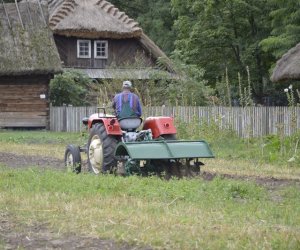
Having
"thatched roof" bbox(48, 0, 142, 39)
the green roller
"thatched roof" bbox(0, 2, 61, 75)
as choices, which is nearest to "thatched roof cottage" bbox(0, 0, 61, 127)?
"thatched roof" bbox(0, 2, 61, 75)

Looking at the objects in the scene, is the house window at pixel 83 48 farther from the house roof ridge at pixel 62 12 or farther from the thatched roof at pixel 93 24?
the house roof ridge at pixel 62 12

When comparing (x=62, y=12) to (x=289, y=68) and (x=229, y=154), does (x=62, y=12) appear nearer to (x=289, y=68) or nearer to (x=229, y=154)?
(x=289, y=68)

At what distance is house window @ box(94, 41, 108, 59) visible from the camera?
45688mm

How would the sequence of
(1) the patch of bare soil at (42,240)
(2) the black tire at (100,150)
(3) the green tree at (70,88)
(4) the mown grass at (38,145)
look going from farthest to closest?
(3) the green tree at (70,88) < (4) the mown grass at (38,145) < (2) the black tire at (100,150) < (1) the patch of bare soil at (42,240)

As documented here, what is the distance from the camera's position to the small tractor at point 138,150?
43.1 ft

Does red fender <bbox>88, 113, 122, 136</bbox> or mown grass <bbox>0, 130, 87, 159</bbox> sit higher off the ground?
red fender <bbox>88, 113, 122, 136</bbox>

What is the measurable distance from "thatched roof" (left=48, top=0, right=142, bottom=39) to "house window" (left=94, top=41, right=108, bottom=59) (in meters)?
0.88

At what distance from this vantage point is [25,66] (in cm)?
3734

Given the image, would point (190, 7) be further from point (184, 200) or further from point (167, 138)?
point (184, 200)

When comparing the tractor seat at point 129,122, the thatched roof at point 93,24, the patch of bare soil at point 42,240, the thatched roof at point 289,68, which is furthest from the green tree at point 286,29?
the patch of bare soil at point 42,240

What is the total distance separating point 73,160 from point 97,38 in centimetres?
3109

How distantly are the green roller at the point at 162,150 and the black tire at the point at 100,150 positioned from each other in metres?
0.25

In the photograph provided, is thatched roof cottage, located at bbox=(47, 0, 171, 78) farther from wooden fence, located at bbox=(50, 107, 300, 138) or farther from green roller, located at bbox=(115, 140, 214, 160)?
green roller, located at bbox=(115, 140, 214, 160)

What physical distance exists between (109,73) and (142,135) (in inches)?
1124
